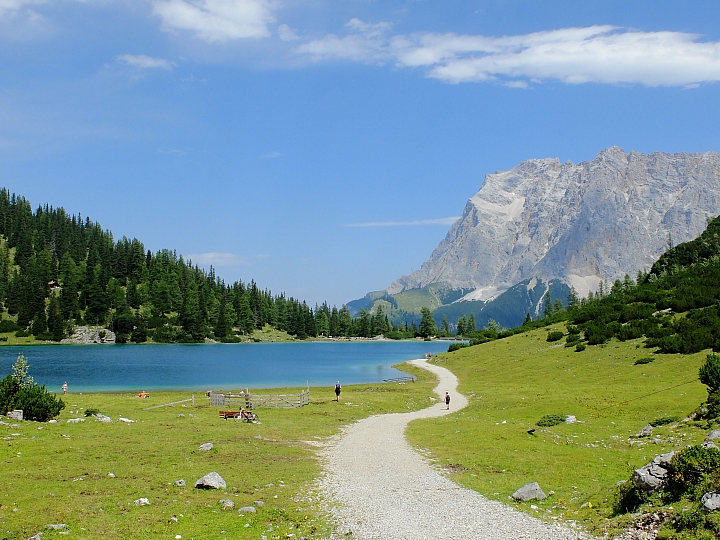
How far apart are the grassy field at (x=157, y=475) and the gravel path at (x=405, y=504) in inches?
48.4

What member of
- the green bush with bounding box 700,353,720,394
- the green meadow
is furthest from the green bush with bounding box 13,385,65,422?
the green bush with bounding box 700,353,720,394

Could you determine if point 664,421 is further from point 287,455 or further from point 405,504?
point 287,455

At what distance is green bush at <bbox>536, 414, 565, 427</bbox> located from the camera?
122 feet

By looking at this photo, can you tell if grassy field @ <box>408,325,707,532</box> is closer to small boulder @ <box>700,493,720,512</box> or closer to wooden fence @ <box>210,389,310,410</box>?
small boulder @ <box>700,493,720,512</box>

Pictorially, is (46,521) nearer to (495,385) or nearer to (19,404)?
(19,404)

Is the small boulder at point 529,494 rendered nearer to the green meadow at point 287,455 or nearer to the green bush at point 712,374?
the green meadow at point 287,455

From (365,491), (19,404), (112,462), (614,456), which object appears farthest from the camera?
(19,404)

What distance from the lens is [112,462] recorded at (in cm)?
2481

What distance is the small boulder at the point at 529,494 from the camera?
19138mm

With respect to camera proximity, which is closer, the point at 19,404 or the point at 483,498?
the point at 483,498

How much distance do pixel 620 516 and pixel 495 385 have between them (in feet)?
184

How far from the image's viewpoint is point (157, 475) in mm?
22672

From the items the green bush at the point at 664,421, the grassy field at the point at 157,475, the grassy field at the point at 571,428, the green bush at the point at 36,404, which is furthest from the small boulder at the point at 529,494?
the green bush at the point at 36,404

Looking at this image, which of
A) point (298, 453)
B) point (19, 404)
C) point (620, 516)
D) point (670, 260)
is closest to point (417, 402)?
point (298, 453)
